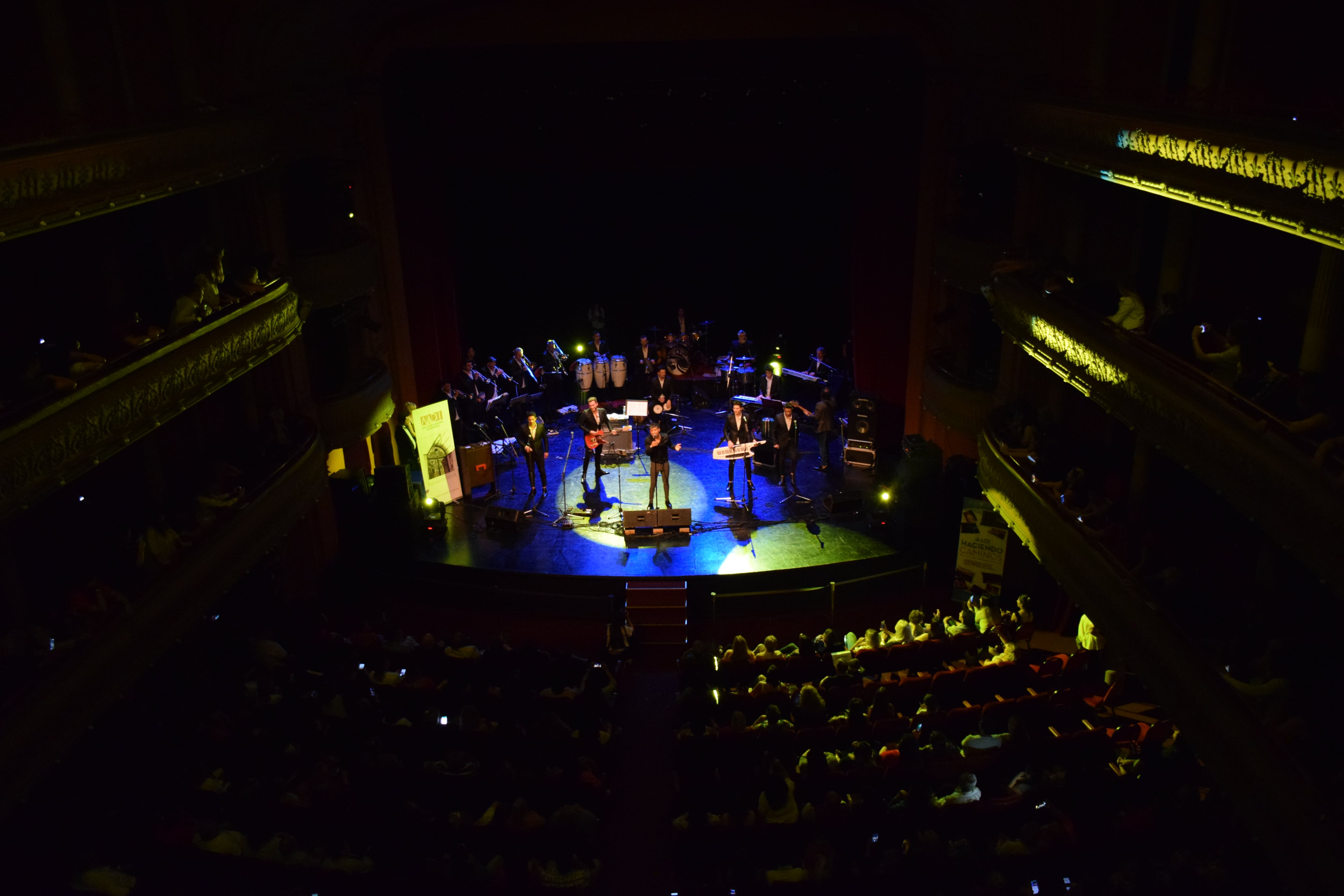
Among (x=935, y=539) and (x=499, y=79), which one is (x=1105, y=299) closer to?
(x=935, y=539)

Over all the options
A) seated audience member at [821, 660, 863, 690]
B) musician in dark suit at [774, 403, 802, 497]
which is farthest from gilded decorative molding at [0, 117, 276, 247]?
seated audience member at [821, 660, 863, 690]

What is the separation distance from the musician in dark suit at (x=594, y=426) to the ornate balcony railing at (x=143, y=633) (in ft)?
14.8

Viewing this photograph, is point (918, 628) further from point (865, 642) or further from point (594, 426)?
point (594, 426)

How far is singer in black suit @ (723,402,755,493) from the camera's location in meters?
16.9

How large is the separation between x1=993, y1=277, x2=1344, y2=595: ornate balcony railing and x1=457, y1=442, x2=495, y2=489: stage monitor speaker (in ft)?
30.6

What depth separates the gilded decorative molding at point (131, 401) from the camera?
8.63 m

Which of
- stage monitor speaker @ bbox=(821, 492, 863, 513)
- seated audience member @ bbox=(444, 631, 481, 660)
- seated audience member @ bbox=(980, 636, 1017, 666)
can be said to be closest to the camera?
seated audience member @ bbox=(980, 636, 1017, 666)

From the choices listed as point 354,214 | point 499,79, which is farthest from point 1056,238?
point 354,214

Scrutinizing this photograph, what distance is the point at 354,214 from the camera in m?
17.5

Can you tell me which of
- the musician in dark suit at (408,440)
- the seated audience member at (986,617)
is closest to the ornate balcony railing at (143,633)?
the musician in dark suit at (408,440)

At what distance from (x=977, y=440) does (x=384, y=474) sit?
943 cm

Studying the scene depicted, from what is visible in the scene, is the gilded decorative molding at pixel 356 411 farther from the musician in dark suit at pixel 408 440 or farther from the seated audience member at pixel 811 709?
the seated audience member at pixel 811 709

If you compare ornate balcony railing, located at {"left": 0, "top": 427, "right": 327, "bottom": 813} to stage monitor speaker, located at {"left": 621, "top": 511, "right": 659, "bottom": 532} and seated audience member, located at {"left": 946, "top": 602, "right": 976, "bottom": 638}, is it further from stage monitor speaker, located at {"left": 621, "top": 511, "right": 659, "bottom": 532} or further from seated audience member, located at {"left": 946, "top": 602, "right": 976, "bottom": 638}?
seated audience member, located at {"left": 946, "top": 602, "right": 976, "bottom": 638}

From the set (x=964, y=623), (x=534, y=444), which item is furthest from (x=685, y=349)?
(x=964, y=623)
